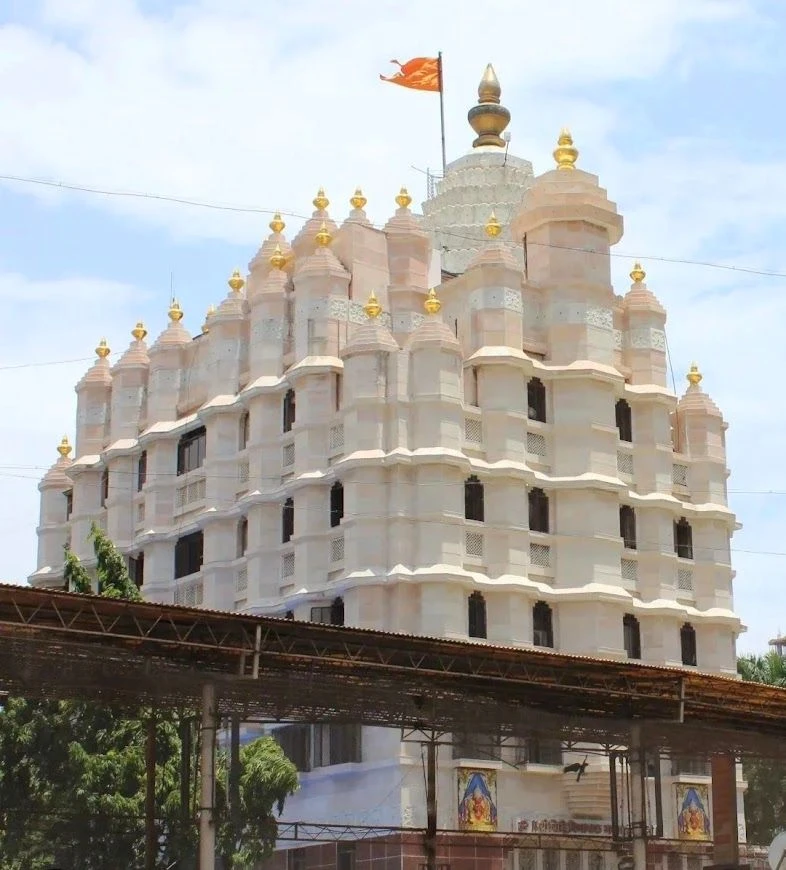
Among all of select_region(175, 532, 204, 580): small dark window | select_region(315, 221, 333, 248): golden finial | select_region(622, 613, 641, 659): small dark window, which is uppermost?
select_region(315, 221, 333, 248): golden finial

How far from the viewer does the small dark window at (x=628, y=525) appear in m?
52.8

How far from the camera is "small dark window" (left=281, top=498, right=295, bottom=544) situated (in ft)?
171

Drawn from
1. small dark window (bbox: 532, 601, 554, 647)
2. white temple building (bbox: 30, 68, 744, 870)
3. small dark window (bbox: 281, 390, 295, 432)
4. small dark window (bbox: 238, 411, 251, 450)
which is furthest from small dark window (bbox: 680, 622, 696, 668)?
small dark window (bbox: 238, 411, 251, 450)

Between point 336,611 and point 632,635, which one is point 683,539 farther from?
point 336,611

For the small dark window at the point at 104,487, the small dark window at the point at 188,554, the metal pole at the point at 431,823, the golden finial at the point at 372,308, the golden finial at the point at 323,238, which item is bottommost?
the metal pole at the point at 431,823

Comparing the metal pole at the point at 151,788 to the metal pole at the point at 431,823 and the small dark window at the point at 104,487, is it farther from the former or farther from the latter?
the small dark window at the point at 104,487

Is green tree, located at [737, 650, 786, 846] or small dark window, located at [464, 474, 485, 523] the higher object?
small dark window, located at [464, 474, 485, 523]

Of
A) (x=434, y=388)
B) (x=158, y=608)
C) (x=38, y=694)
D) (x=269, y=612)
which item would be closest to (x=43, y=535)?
(x=269, y=612)

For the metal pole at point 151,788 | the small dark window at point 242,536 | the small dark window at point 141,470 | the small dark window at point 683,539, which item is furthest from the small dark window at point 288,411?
the metal pole at point 151,788

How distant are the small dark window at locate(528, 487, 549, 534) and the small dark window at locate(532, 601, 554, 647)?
225 centimetres

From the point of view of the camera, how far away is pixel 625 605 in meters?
51.0

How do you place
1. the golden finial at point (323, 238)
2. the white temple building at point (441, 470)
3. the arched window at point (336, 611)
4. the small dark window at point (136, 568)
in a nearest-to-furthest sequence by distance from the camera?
1. the white temple building at point (441, 470)
2. the arched window at point (336, 611)
3. the golden finial at point (323, 238)
4. the small dark window at point (136, 568)

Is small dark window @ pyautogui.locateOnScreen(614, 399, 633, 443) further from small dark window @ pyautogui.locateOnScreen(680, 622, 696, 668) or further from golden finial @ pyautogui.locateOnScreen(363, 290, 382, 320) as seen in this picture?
golden finial @ pyautogui.locateOnScreen(363, 290, 382, 320)

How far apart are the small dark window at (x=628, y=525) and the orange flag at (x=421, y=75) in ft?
51.5
